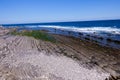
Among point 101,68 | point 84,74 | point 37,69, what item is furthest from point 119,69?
point 37,69

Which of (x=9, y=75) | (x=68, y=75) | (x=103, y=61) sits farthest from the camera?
(x=103, y=61)

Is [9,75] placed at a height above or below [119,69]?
above

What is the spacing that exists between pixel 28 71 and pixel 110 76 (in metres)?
3.80

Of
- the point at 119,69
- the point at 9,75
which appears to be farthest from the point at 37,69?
the point at 119,69

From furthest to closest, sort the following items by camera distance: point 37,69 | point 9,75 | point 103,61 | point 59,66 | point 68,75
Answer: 1. point 103,61
2. point 59,66
3. point 37,69
4. point 68,75
5. point 9,75

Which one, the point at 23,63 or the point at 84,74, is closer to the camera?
the point at 84,74

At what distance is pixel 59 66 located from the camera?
1077 cm

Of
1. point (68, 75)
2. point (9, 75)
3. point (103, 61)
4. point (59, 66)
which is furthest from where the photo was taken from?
point (103, 61)

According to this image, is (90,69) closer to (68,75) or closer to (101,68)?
(101,68)

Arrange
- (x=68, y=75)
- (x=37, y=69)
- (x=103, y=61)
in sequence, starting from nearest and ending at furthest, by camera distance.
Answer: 1. (x=68, y=75)
2. (x=37, y=69)
3. (x=103, y=61)

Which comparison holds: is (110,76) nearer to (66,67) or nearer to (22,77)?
(66,67)

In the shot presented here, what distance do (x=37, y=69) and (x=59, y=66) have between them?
1271 millimetres

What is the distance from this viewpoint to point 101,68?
10.9m

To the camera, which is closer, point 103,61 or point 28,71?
point 28,71
